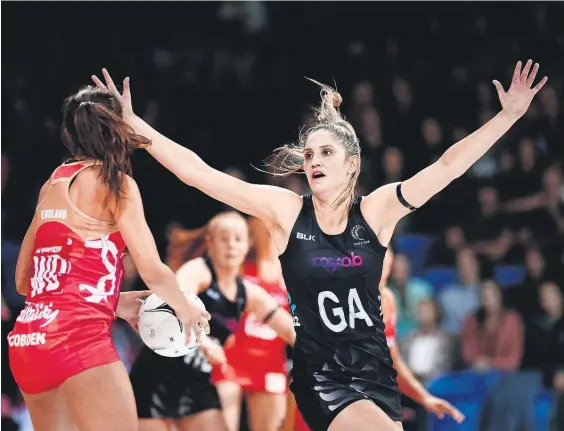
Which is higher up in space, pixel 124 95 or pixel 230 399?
pixel 124 95

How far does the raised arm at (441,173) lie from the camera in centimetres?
486

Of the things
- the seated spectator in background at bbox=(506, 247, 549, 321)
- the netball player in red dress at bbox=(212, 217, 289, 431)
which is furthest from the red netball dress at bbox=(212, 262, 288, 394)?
the seated spectator in background at bbox=(506, 247, 549, 321)

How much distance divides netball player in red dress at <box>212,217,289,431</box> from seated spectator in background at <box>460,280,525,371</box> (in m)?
2.56

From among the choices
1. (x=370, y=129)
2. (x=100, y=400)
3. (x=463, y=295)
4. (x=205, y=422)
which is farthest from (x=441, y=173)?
(x=370, y=129)

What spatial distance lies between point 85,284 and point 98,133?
26.0 inches

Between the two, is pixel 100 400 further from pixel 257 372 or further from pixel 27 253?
pixel 257 372

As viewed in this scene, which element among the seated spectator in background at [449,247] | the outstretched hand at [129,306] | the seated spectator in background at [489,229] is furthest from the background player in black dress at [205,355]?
Answer: the seated spectator in background at [489,229]

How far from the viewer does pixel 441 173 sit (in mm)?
4871

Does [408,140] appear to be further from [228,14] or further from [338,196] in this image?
[338,196]

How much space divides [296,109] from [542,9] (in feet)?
11.7

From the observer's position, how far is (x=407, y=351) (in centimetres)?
996

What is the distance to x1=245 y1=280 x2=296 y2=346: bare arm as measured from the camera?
20.6 ft

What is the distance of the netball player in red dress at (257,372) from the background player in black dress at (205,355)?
0.69 metres

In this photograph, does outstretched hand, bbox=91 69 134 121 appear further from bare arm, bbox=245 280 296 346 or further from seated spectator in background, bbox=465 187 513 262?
seated spectator in background, bbox=465 187 513 262
